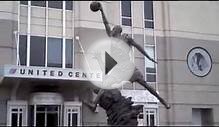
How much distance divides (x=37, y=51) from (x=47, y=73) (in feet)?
6.89

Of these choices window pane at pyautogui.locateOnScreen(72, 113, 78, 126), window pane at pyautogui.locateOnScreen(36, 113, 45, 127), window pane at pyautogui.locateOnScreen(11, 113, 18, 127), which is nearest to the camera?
window pane at pyautogui.locateOnScreen(11, 113, 18, 127)

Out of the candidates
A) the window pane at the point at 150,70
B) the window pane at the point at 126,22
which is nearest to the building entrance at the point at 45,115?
the window pane at the point at 150,70

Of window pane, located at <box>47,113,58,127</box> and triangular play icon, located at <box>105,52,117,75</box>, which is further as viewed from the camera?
window pane, located at <box>47,113,58,127</box>

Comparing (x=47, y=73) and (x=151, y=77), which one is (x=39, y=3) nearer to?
(x=47, y=73)

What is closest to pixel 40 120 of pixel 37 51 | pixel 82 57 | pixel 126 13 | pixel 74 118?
pixel 74 118

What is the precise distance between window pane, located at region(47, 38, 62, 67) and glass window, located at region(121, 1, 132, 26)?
387 centimetres

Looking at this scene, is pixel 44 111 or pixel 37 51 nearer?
pixel 44 111

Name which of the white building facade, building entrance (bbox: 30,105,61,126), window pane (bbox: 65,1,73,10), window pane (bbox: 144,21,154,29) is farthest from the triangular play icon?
window pane (bbox: 144,21,154,29)

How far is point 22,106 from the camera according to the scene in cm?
1789

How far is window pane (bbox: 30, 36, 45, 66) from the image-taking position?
18438 millimetres

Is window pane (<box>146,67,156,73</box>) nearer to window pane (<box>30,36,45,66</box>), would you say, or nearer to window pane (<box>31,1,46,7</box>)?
window pane (<box>30,36,45,66</box>)

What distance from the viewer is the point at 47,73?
16906mm

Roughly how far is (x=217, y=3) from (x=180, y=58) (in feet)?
14.4
